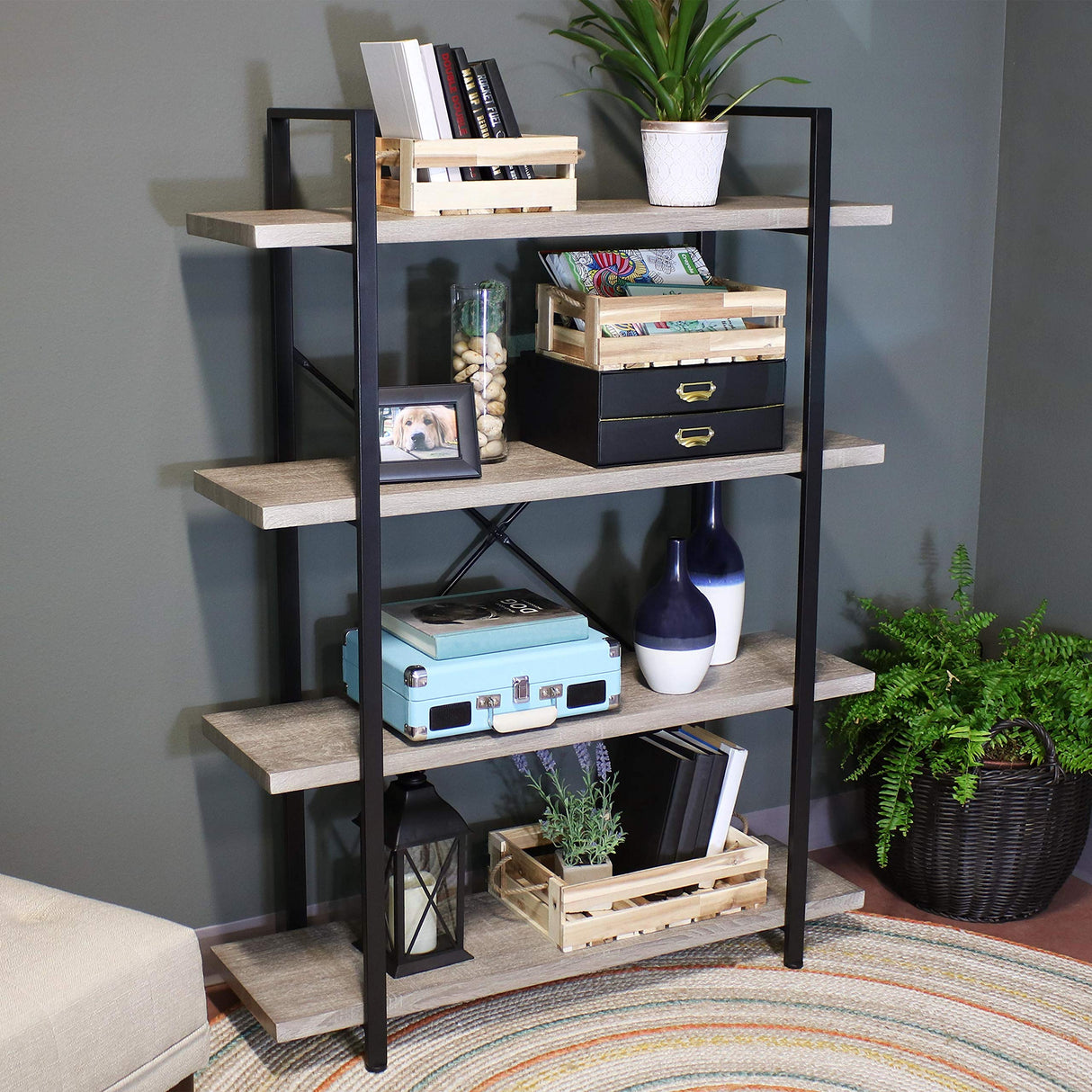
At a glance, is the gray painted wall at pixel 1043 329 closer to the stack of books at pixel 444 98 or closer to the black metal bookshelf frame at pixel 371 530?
the black metal bookshelf frame at pixel 371 530

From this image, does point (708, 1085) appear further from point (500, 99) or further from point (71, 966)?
point (500, 99)

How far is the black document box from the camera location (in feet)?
6.81

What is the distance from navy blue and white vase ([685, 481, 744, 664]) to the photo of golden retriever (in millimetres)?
583

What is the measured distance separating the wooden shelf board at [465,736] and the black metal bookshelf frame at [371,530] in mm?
56

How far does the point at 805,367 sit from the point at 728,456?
184mm

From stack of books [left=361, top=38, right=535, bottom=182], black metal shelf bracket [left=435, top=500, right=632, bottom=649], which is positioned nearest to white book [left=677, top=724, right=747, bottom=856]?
black metal shelf bracket [left=435, top=500, right=632, bottom=649]

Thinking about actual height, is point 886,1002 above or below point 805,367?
below

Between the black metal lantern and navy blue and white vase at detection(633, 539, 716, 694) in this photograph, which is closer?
the black metal lantern

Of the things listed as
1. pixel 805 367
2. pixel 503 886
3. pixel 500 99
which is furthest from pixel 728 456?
pixel 503 886


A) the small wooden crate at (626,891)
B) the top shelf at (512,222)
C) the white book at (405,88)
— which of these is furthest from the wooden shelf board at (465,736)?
the white book at (405,88)

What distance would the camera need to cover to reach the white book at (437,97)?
1931 millimetres

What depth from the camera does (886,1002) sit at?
7.66ft

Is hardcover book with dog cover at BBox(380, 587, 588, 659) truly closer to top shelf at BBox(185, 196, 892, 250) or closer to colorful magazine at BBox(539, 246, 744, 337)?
colorful magazine at BBox(539, 246, 744, 337)

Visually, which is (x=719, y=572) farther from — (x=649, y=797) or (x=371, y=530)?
(x=371, y=530)
